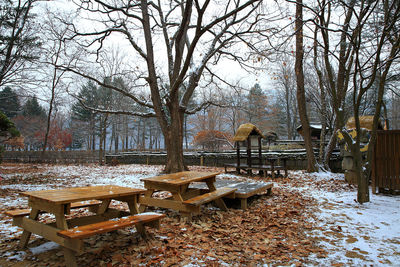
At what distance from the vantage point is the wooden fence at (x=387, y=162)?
5945mm

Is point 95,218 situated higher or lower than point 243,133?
lower

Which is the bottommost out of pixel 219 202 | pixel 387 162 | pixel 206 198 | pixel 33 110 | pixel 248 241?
pixel 248 241

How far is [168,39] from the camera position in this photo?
12.0 metres

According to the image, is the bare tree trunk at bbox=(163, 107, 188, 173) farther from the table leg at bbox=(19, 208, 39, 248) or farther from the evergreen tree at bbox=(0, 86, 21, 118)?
the evergreen tree at bbox=(0, 86, 21, 118)

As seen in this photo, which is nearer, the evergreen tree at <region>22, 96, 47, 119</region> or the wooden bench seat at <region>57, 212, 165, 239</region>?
the wooden bench seat at <region>57, 212, 165, 239</region>

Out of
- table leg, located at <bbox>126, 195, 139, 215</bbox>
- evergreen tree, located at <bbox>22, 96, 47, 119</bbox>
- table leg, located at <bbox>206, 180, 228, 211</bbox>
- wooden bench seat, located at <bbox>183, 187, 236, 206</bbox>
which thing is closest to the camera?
table leg, located at <bbox>126, 195, 139, 215</bbox>

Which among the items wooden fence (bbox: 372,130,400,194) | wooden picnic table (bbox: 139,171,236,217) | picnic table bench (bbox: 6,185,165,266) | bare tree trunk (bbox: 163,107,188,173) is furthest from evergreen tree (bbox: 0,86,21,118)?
wooden fence (bbox: 372,130,400,194)

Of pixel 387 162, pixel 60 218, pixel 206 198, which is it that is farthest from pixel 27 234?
pixel 387 162

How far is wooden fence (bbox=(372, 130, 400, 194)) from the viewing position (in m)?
5.95

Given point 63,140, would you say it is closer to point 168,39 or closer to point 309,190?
point 168,39

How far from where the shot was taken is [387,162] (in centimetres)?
607

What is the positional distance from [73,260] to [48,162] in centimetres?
2352

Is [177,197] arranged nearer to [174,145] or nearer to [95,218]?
[95,218]

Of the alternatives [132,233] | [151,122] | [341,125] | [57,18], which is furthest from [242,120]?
[132,233]
